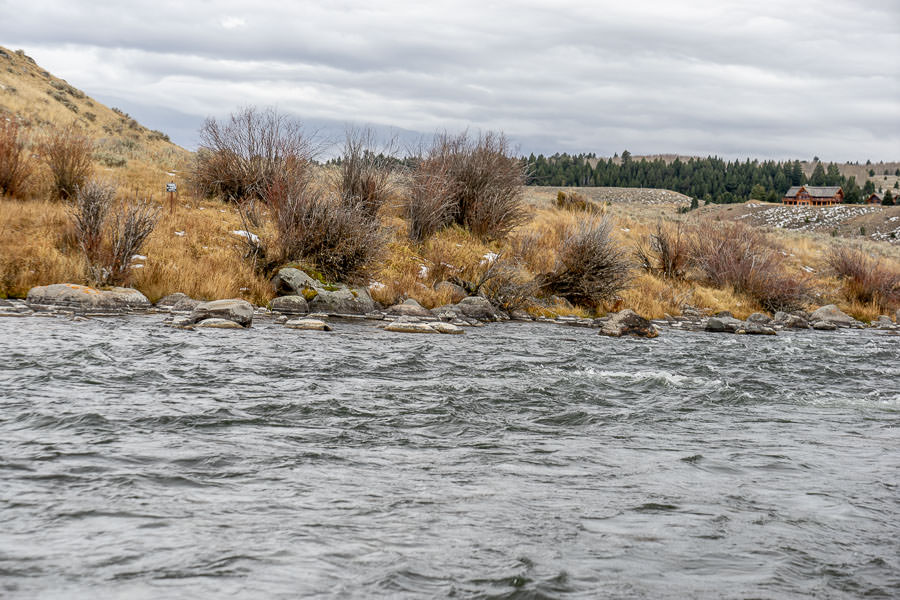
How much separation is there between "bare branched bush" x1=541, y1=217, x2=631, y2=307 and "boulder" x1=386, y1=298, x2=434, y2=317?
4418mm

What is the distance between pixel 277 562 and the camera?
363 cm

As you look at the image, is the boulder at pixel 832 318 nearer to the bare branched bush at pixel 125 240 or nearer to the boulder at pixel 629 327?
the boulder at pixel 629 327

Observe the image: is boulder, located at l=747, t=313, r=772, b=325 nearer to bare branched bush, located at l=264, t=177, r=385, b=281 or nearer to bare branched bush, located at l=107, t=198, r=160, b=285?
bare branched bush, located at l=264, t=177, r=385, b=281

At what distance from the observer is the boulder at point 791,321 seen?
2028 centimetres

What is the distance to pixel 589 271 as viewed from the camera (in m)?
20.1

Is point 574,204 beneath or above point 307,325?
above

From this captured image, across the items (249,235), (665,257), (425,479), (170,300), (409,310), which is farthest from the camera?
(665,257)

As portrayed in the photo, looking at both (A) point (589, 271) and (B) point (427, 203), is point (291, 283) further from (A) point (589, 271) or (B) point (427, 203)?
(A) point (589, 271)

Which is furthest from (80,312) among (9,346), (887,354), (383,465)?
(887,354)

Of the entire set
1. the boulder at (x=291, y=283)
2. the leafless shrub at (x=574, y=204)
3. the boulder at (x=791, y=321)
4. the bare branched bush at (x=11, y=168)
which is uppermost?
the leafless shrub at (x=574, y=204)

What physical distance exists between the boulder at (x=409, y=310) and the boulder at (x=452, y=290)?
127 cm

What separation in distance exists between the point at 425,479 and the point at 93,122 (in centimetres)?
4371

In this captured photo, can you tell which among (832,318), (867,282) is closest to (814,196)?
(867,282)

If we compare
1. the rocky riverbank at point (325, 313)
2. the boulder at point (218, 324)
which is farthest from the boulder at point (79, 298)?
the boulder at point (218, 324)
